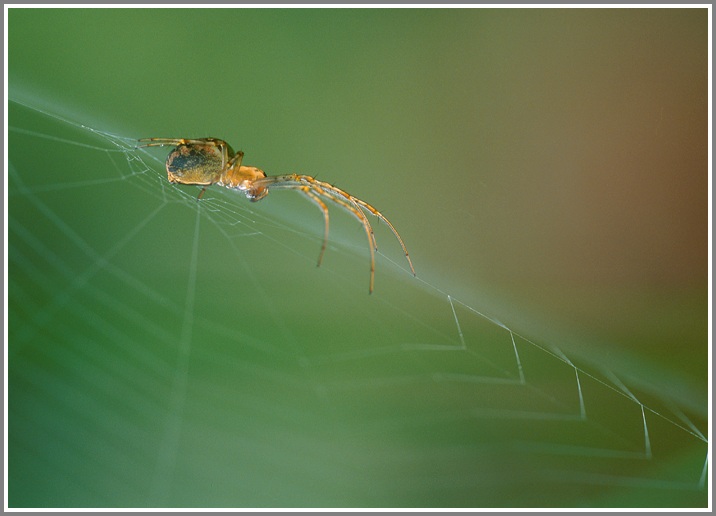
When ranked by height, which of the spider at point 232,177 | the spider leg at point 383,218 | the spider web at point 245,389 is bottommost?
the spider web at point 245,389

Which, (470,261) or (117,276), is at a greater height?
(470,261)

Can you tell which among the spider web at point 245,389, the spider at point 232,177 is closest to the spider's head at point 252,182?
the spider at point 232,177

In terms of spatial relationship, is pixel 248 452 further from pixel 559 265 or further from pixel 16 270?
pixel 559 265

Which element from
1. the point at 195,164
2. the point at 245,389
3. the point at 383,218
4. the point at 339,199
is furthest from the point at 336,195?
the point at 245,389

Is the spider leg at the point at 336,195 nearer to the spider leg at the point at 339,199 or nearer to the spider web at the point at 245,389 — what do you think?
the spider leg at the point at 339,199

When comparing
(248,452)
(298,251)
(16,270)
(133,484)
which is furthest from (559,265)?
(16,270)

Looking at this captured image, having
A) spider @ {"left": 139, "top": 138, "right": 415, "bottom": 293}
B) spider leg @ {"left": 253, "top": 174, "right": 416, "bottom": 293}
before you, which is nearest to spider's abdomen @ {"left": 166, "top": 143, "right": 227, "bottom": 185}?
spider @ {"left": 139, "top": 138, "right": 415, "bottom": 293}
